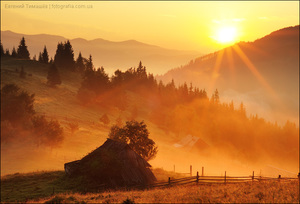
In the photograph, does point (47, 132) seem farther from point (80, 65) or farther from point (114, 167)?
point (80, 65)

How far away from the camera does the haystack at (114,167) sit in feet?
113

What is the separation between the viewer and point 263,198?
68.8 ft

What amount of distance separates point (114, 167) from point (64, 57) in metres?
116

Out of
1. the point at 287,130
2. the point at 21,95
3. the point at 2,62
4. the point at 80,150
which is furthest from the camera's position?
the point at 287,130

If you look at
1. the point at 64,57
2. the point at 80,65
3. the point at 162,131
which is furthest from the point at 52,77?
the point at 162,131

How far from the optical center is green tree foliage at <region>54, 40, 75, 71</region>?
139 m

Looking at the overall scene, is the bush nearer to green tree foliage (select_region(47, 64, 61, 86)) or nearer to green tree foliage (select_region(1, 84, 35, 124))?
green tree foliage (select_region(1, 84, 35, 124))

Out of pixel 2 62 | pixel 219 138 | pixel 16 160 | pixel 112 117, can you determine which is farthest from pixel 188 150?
pixel 2 62

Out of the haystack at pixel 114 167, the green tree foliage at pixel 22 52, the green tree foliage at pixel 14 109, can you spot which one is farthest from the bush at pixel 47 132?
the green tree foliage at pixel 22 52

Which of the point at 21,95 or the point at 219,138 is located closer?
the point at 21,95

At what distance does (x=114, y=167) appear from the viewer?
35.3 m

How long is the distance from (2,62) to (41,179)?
353 ft

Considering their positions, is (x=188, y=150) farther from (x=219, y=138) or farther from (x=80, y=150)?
(x=80, y=150)

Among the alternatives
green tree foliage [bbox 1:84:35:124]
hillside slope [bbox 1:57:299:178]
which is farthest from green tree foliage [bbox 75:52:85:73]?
green tree foliage [bbox 1:84:35:124]
